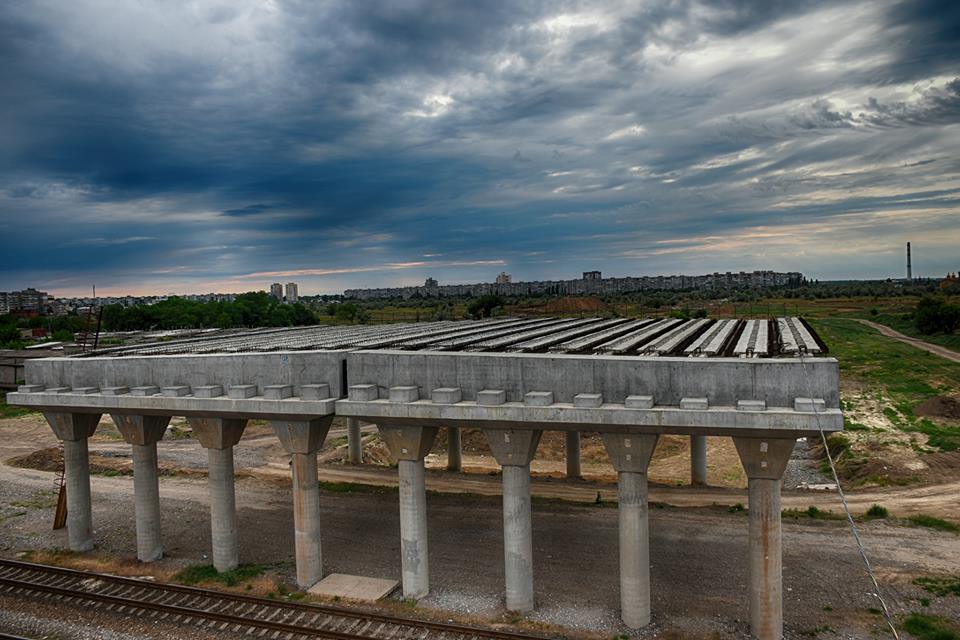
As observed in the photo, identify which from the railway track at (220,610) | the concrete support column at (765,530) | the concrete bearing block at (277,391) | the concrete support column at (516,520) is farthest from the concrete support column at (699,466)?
the concrete bearing block at (277,391)

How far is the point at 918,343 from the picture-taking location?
307 ft

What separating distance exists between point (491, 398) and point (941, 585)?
56.1 ft

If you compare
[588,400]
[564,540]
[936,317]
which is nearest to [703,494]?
[564,540]

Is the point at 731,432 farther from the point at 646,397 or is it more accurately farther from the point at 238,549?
the point at 238,549

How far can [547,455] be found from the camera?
49562mm

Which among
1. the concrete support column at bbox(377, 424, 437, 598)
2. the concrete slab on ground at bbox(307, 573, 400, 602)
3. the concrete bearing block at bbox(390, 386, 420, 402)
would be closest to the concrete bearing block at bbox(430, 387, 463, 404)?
the concrete bearing block at bbox(390, 386, 420, 402)

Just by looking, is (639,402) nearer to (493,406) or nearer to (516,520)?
(493,406)

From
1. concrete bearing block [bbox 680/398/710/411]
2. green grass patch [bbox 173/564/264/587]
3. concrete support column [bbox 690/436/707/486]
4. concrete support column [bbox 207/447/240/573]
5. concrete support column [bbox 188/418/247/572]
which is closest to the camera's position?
concrete bearing block [bbox 680/398/710/411]

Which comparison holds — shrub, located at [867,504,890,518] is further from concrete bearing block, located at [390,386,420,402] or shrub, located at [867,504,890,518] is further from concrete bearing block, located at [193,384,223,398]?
concrete bearing block, located at [193,384,223,398]

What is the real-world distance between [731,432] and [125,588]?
21708mm

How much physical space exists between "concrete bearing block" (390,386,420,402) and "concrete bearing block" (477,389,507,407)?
2311mm

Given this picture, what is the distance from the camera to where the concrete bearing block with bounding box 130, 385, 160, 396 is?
78.0 ft

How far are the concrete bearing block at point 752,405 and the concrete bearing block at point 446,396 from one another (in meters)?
8.25

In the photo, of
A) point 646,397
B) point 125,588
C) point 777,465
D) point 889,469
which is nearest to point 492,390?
point 646,397
